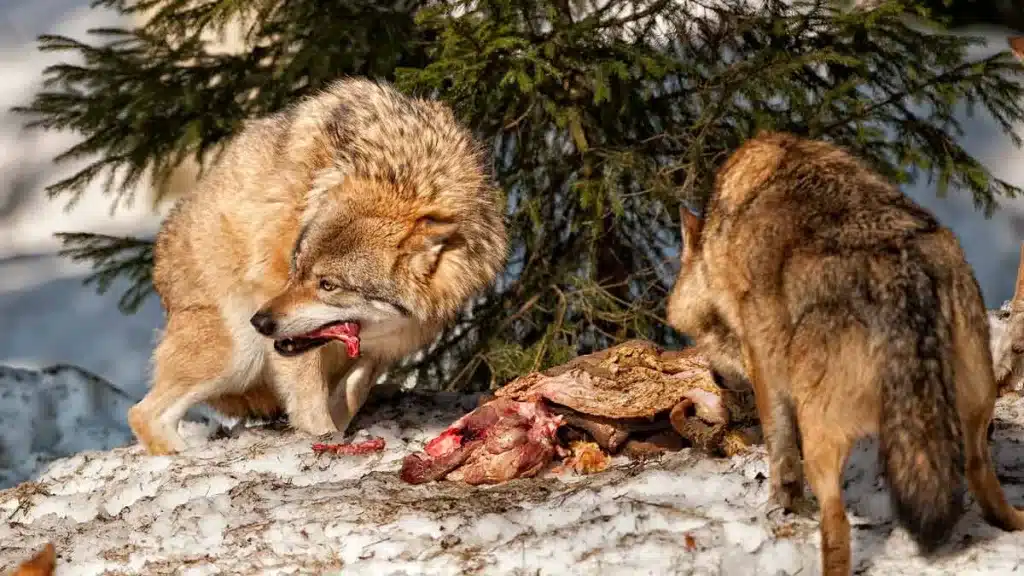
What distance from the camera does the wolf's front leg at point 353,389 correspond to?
20.5 feet

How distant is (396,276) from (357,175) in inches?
22.9

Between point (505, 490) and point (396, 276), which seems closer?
point (505, 490)

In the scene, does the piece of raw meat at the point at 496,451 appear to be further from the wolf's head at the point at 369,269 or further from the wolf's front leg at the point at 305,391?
the wolf's front leg at the point at 305,391

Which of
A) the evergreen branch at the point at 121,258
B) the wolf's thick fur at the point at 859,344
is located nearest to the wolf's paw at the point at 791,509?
the wolf's thick fur at the point at 859,344

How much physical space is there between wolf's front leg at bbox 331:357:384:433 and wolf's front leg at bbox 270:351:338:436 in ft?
0.73

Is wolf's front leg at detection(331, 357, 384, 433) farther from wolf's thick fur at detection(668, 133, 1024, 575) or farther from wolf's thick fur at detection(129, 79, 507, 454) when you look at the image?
wolf's thick fur at detection(668, 133, 1024, 575)

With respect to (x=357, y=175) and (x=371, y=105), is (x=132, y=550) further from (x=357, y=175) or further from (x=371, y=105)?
(x=371, y=105)

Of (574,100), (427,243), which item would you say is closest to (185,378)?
(427,243)

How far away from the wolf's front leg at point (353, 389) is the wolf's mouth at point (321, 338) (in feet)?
2.41

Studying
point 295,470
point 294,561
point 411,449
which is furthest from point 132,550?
point 411,449

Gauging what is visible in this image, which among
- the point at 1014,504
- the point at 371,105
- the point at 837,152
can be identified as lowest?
the point at 1014,504

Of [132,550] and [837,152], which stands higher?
[837,152]

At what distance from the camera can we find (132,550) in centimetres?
419

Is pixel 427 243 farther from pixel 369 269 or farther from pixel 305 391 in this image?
pixel 305 391
